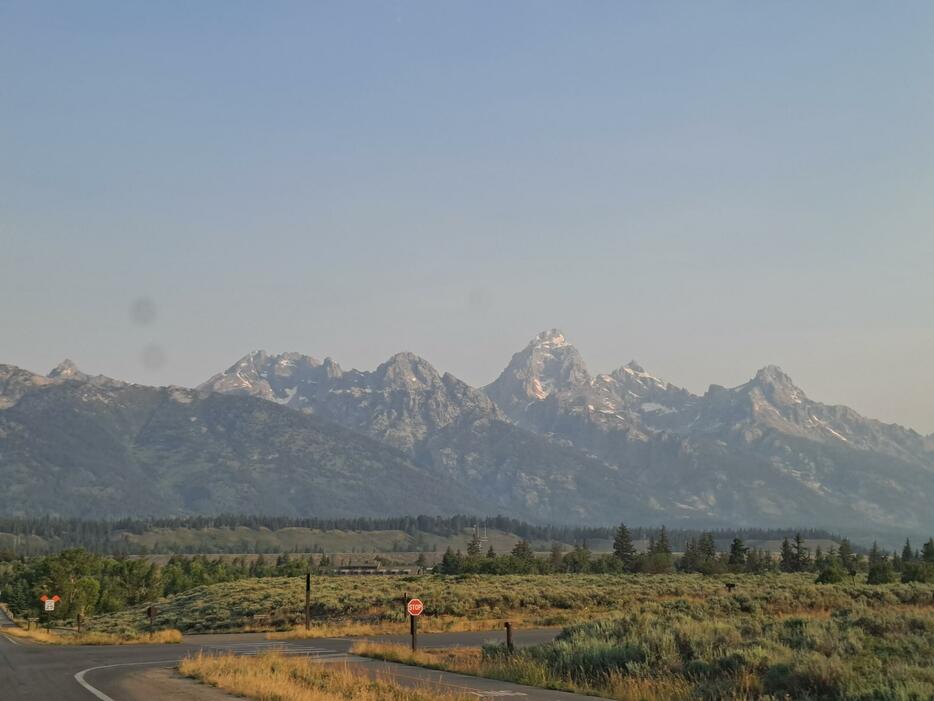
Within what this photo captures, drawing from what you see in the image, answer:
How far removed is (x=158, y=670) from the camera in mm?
32531

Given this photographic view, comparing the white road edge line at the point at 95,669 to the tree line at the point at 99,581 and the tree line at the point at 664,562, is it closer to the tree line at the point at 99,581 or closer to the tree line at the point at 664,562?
the tree line at the point at 99,581

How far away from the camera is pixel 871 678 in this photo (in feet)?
67.1

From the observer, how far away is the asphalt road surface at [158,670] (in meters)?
24.6

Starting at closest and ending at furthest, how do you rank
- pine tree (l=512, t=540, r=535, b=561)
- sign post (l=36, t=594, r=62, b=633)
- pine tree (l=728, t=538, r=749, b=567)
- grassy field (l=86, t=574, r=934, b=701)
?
grassy field (l=86, t=574, r=934, b=701), sign post (l=36, t=594, r=62, b=633), pine tree (l=728, t=538, r=749, b=567), pine tree (l=512, t=540, r=535, b=561)

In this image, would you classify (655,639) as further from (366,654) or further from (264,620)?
(264,620)

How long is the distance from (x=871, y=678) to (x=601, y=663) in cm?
875

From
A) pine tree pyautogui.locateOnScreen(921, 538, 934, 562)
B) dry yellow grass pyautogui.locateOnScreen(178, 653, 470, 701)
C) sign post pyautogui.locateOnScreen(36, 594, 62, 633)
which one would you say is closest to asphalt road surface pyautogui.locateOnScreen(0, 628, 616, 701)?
dry yellow grass pyautogui.locateOnScreen(178, 653, 470, 701)

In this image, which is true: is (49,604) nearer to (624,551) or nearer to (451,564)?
(451,564)

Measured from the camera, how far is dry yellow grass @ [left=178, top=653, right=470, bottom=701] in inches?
912

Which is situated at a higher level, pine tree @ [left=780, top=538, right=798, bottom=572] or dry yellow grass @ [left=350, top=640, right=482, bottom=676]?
dry yellow grass @ [left=350, top=640, right=482, bottom=676]

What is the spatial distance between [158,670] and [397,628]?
23.1 metres

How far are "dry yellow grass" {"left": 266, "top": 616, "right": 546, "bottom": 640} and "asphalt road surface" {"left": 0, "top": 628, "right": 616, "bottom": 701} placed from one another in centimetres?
205

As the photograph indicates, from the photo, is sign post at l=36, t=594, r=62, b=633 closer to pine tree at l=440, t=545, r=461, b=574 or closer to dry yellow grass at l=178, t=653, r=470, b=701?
dry yellow grass at l=178, t=653, r=470, b=701

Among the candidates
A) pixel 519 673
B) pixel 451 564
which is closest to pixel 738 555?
pixel 451 564
